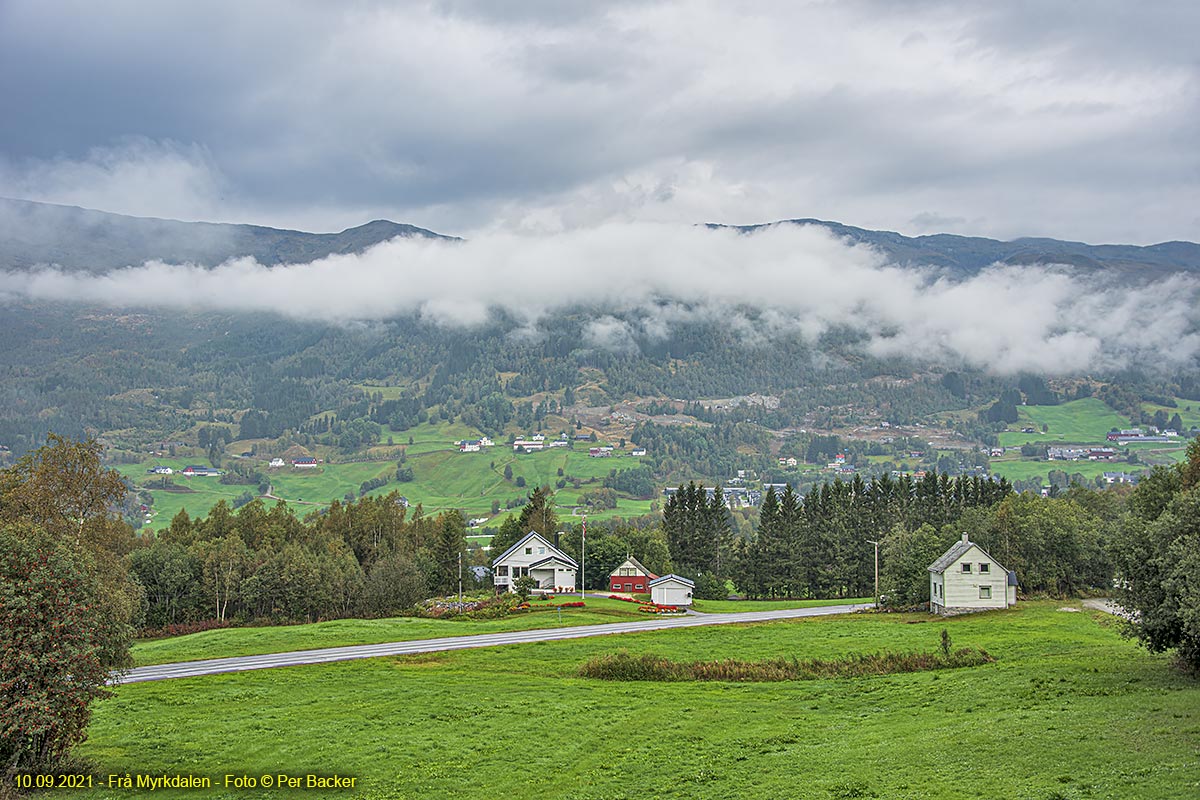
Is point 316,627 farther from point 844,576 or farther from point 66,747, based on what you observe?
point 844,576

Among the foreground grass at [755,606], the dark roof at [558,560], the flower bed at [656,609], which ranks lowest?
the foreground grass at [755,606]

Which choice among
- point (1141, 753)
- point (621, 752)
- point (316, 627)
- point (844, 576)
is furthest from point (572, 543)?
point (1141, 753)

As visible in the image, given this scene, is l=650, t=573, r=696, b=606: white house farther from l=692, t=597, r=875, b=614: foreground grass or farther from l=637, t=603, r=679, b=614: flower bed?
l=637, t=603, r=679, b=614: flower bed

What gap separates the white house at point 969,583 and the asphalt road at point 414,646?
38.8 ft

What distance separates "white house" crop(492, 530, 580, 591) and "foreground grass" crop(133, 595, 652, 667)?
89.7 ft

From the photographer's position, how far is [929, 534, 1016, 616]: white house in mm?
84812

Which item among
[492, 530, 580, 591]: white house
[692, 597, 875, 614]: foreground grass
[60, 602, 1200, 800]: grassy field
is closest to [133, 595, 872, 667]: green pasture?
[692, 597, 875, 614]: foreground grass

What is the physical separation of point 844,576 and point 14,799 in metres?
110

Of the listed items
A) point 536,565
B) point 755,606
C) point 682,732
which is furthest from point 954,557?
point 682,732

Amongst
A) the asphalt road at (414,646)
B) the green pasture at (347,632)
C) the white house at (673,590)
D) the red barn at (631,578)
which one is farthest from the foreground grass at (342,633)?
the red barn at (631,578)

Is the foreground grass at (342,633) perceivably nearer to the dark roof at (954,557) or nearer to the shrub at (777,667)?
the shrub at (777,667)

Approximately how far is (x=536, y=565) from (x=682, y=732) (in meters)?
88.9

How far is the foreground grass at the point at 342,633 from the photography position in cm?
6488

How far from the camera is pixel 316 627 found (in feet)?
258
